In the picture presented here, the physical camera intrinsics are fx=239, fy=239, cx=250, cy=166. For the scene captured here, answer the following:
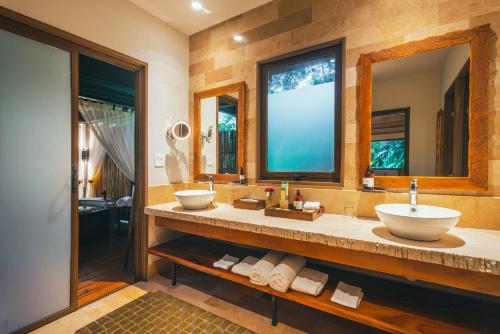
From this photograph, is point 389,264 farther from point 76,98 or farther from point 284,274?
point 76,98

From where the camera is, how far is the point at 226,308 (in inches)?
74.8

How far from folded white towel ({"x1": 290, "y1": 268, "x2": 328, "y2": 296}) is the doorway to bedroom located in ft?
5.43

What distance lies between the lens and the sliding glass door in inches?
59.7

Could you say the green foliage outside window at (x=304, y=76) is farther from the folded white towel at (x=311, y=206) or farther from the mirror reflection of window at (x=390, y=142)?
the folded white towel at (x=311, y=206)

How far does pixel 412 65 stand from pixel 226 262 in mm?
1993

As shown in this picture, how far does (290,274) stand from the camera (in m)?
1.60

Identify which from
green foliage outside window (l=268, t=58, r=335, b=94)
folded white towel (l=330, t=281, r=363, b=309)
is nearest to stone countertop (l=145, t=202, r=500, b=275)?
folded white towel (l=330, t=281, r=363, b=309)

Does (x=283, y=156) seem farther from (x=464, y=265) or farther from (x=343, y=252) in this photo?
(x=464, y=265)

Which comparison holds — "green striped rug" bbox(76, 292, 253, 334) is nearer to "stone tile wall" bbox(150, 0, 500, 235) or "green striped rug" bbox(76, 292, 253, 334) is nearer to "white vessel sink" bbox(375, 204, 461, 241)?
"stone tile wall" bbox(150, 0, 500, 235)

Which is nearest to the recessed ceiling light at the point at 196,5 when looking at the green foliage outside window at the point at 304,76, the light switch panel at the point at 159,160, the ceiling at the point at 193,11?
the ceiling at the point at 193,11

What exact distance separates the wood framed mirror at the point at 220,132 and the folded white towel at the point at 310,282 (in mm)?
1124

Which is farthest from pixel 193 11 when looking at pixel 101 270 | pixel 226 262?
pixel 101 270

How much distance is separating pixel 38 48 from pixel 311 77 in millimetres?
2010

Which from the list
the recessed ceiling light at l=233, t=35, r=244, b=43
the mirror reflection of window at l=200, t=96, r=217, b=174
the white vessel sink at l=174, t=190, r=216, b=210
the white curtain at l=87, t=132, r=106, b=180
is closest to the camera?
the white vessel sink at l=174, t=190, r=216, b=210
